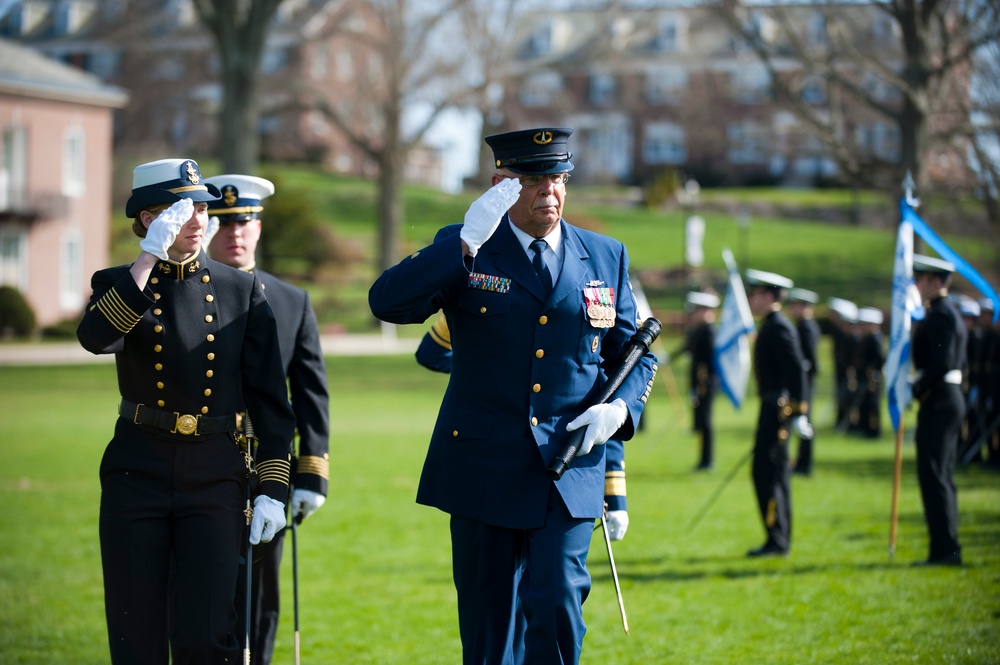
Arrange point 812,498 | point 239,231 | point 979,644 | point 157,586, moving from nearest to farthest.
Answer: point 157,586 → point 239,231 → point 979,644 → point 812,498

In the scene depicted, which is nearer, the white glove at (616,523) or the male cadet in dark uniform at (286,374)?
the white glove at (616,523)

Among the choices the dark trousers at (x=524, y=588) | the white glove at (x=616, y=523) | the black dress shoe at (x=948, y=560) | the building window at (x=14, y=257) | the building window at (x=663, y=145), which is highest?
the building window at (x=663, y=145)

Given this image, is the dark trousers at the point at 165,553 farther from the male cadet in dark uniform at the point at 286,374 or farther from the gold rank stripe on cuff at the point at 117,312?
the male cadet in dark uniform at the point at 286,374

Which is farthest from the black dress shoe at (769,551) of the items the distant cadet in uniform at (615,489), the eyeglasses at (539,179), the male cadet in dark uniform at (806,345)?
the eyeglasses at (539,179)

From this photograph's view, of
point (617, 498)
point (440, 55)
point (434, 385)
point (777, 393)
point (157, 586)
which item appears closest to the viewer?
point (157, 586)

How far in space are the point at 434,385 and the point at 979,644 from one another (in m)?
23.6

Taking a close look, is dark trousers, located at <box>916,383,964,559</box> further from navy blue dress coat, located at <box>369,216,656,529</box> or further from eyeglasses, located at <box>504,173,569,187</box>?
eyeglasses, located at <box>504,173,569,187</box>

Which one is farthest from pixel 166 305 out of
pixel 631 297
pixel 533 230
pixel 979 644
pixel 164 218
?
pixel 979 644

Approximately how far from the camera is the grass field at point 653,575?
6.96 m

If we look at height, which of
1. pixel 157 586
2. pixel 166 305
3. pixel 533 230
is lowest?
pixel 157 586

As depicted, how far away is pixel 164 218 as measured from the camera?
4605 mm

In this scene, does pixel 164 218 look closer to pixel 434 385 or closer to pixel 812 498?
pixel 812 498

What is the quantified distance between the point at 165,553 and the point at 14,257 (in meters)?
40.3

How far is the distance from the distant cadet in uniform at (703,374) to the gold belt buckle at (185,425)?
1169cm
